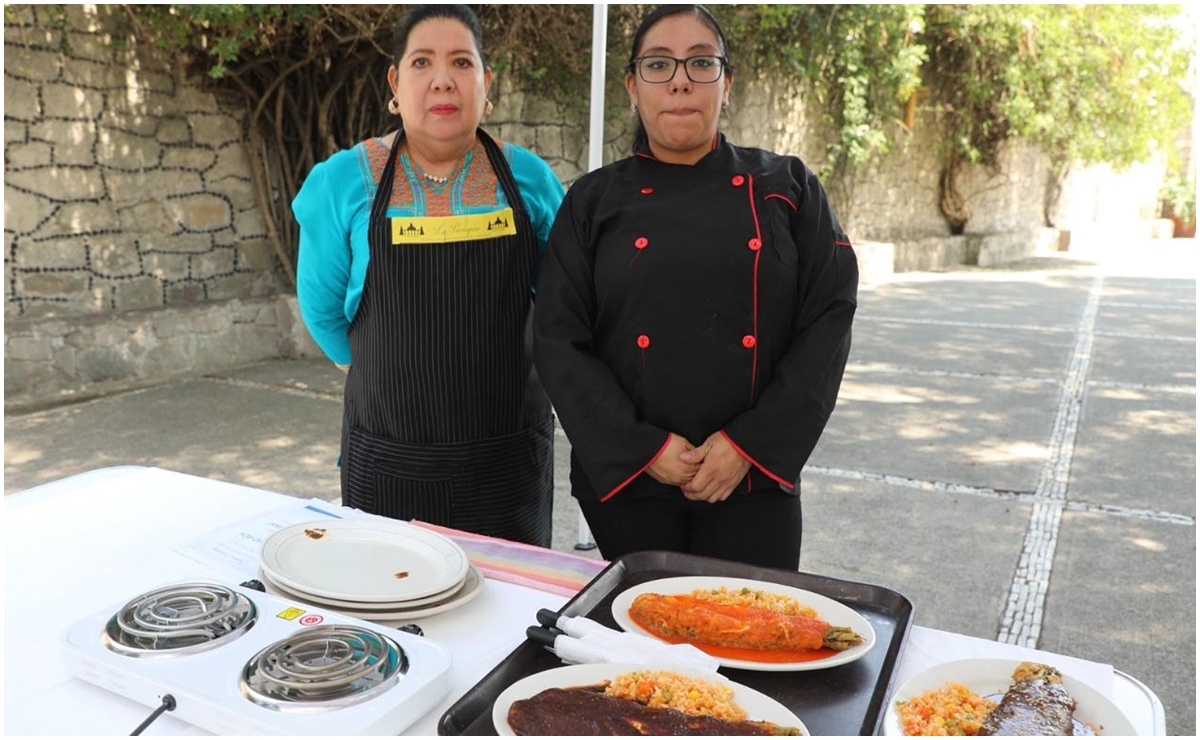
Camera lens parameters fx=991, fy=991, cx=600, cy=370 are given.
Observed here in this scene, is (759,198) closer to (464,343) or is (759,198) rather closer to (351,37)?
(464,343)

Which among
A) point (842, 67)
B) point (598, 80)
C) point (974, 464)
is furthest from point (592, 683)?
point (842, 67)

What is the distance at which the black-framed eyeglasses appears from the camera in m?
1.79

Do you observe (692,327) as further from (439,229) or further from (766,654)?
(766,654)

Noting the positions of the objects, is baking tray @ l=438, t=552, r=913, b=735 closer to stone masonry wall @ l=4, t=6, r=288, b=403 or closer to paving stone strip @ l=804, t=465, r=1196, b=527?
paving stone strip @ l=804, t=465, r=1196, b=527

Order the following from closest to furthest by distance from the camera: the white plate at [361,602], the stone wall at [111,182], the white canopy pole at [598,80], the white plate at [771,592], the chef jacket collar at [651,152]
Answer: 1. the white plate at [771,592]
2. the white plate at [361,602]
3. the chef jacket collar at [651,152]
4. the white canopy pole at [598,80]
5. the stone wall at [111,182]

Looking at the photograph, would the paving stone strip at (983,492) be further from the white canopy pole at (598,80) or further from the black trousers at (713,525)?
the black trousers at (713,525)

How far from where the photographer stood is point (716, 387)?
1.79m

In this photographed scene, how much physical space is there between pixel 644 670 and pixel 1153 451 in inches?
186

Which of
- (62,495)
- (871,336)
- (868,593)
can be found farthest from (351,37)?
(868,593)

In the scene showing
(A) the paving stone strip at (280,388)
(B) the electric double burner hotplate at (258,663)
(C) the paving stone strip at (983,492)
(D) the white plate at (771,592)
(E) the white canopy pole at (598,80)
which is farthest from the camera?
(A) the paving stone strip at (280,388)

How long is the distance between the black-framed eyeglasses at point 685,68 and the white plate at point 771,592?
914mm

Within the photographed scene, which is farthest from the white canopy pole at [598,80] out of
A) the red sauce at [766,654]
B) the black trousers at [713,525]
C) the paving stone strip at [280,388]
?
the paving stone strip at [280,388]

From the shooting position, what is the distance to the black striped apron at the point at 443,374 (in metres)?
1.97

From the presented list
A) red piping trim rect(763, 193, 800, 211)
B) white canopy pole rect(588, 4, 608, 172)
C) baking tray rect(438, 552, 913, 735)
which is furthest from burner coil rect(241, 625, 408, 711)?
white canopy pole rect(588, 4, 608, 172)
